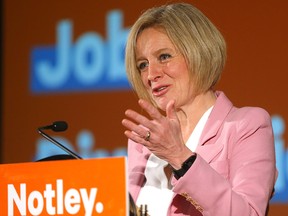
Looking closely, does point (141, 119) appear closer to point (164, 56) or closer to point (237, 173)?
point (237, 173)

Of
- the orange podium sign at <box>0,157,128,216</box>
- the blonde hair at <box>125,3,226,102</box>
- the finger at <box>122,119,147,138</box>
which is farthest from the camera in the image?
the blonde hair at <box>125,3,226,102</box>

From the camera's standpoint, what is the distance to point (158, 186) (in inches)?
75.7

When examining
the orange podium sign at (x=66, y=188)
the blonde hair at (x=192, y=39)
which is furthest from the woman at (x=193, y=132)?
the orange podium sign at (x=66, y=188)

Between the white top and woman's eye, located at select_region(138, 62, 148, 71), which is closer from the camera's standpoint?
the white top

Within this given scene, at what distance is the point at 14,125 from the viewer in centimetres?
376

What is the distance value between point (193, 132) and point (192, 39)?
0.85ft

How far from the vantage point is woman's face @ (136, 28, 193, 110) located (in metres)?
1.96

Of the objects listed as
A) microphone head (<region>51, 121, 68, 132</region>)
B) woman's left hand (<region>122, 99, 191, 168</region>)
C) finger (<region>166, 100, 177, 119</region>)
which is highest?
microphone head (<region>51, 121, 68, 132</region>)

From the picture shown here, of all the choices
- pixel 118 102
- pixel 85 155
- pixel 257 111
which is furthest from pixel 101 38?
pixel 257 111

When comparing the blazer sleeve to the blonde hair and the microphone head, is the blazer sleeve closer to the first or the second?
the blonde hair

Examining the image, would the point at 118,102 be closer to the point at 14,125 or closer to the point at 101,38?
the point at 101,38

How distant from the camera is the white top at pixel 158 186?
6.07 feet

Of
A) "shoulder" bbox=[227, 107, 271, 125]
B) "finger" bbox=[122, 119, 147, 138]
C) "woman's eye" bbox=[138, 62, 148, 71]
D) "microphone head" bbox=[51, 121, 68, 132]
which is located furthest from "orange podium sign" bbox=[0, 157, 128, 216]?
"woman's eye" bbox=[138, 62, 148, 71]

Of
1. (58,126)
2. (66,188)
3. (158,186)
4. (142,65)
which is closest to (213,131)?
(158,186)
